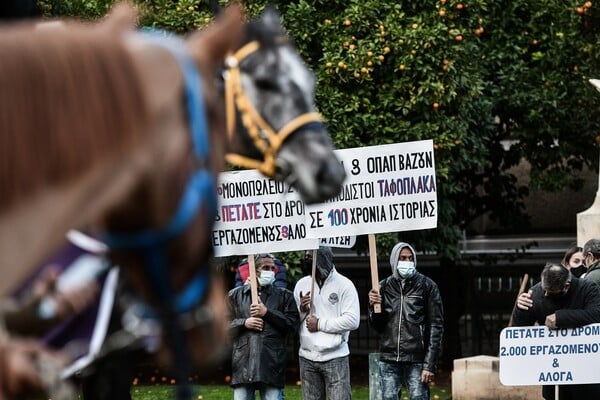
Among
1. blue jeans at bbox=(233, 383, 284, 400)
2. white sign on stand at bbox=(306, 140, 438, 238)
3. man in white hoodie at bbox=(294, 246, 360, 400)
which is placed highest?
white sign on stand at bbox=(306, 140, 438, 238)

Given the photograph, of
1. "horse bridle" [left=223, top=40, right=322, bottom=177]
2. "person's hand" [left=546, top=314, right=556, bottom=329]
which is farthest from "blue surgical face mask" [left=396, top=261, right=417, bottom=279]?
"horse bridle" [left=223, top=40, right=322, bottom=177]

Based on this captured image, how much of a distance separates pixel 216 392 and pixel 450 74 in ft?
16.4

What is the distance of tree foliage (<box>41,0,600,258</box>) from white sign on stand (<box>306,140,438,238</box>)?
4959 millimetres

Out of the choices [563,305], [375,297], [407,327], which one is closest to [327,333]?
[375,297]

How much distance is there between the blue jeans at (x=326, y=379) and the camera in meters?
14.0

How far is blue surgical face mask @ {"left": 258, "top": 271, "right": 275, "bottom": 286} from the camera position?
14109 mm

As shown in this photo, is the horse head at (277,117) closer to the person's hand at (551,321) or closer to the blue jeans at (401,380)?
the person's hand at (551,321)

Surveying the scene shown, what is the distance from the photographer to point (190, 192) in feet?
12.4

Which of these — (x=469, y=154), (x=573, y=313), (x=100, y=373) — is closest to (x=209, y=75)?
(x=100, y=373)

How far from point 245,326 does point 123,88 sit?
10440 millimetres

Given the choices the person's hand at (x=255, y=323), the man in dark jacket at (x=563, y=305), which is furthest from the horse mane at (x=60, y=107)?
the person's hand at (x=255, y=323)

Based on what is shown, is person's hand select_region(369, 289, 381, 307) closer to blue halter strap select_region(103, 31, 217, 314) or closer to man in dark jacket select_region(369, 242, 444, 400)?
man in dark jacket select_region(369, 242, 444, 400)

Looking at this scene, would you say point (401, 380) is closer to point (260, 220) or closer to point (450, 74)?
point (260, 220)

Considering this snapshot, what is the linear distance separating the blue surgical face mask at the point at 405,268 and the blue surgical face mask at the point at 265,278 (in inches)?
46.1
